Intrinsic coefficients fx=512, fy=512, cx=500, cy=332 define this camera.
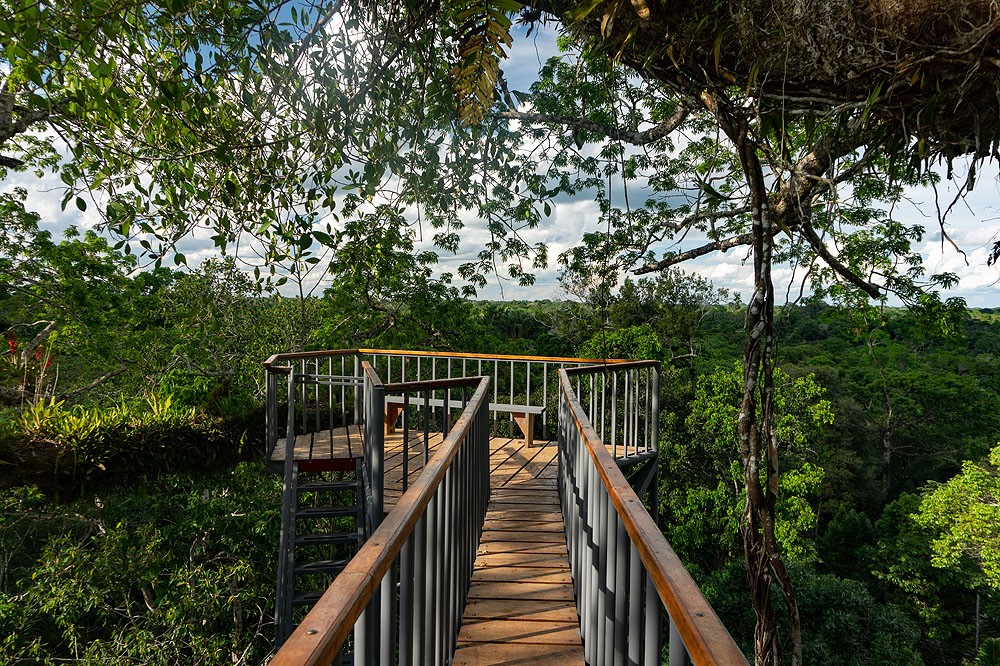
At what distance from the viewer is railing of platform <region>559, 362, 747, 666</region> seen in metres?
0.91

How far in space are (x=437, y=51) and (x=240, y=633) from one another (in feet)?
41.3

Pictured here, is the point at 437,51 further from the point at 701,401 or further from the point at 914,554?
the point at 914,554

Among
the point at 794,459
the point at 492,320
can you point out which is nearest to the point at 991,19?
the point at 492,320

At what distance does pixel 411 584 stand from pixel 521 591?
172 cm

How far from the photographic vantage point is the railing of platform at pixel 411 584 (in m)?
0.88

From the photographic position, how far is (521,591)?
295 centimetres

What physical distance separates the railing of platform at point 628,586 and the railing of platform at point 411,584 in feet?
1.86

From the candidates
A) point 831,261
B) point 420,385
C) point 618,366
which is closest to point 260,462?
point 618,366

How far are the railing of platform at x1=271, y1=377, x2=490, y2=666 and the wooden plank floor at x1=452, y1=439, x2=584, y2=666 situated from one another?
0.15 m

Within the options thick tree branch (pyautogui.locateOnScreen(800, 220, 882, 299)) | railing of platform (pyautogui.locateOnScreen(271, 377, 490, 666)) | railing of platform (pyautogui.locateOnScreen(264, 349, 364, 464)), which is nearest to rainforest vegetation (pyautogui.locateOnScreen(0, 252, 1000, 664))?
thick tree branch (pyautogui.locateOnScreen(800, 220, 882, 299))

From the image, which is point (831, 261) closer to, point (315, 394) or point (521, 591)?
point (521, 591)

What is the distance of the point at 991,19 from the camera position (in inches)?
90.4

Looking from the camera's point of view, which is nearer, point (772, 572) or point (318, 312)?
point (772, 572)

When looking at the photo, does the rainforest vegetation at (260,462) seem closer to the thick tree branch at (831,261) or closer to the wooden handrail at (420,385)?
the thick tree branch at (831,261)
